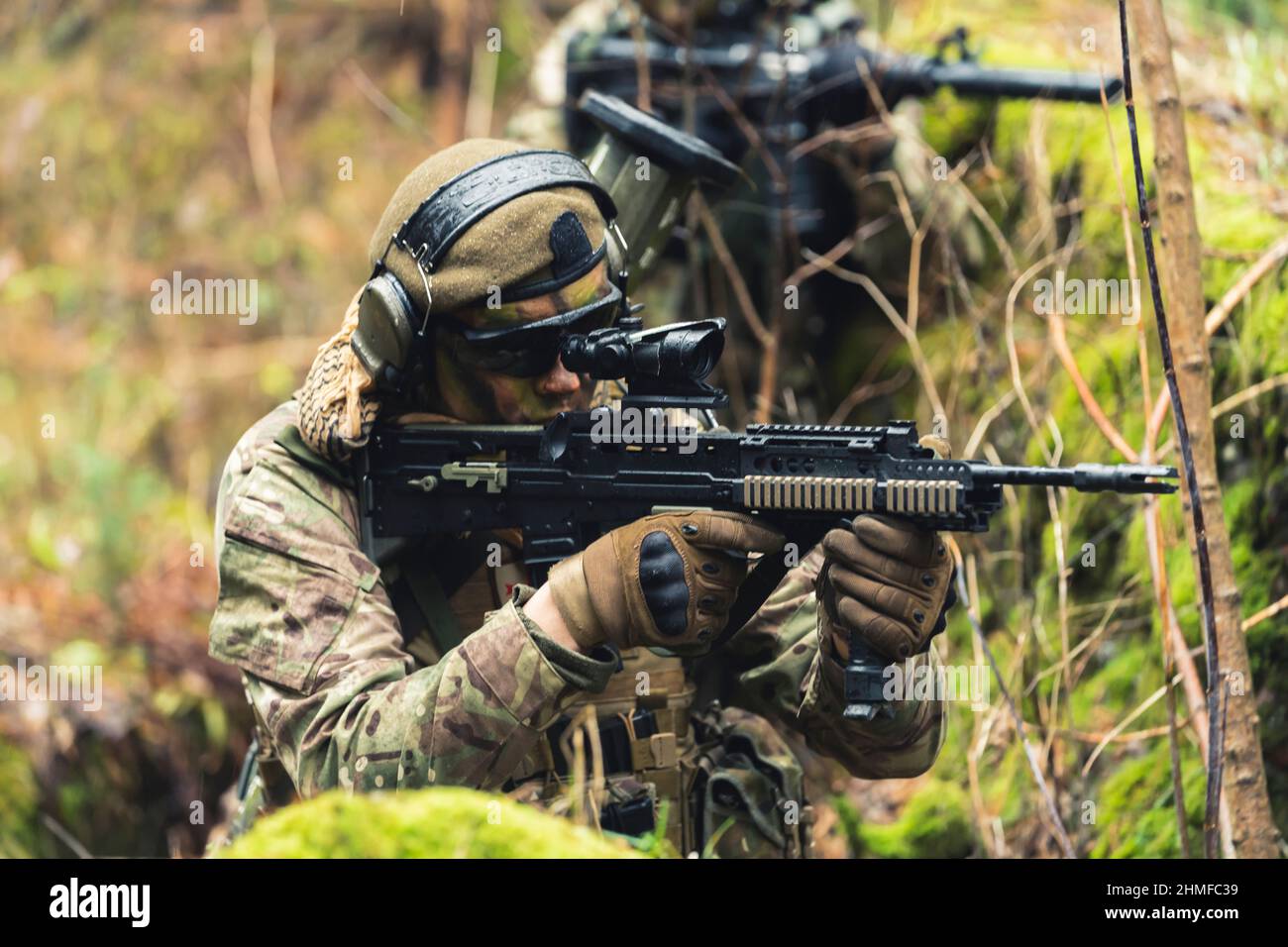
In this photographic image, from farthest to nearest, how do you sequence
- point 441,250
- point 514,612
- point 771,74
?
1. point 771,74
2. point 441,250
3. point 514,612

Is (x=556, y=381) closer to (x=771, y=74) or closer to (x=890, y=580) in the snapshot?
(x=890, y=580)

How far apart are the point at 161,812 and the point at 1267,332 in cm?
474

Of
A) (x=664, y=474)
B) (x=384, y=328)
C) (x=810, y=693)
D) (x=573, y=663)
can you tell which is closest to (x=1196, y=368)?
(x=810, y=693)

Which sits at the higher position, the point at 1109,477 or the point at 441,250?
the point at 441,250

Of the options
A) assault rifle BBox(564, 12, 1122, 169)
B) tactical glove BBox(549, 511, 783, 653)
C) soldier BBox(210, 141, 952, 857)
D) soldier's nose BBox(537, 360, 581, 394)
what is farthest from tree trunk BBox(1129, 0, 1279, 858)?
assault rifle BBox(564, 12, 1122, 169)

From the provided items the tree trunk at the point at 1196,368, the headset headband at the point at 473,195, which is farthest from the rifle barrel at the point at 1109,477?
the headset headband at the point at 473,195

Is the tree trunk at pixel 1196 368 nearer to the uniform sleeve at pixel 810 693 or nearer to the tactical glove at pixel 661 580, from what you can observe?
the uniform sleeve at pixel 810 693

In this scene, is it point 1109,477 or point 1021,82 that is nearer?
point 1109,477

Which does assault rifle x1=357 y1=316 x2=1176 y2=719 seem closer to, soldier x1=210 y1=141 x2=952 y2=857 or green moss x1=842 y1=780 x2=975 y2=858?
soldier x1=210 y1=141 x2=952 y2=857

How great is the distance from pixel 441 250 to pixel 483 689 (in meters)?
1.00

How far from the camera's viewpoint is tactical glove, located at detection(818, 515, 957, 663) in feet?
10.7

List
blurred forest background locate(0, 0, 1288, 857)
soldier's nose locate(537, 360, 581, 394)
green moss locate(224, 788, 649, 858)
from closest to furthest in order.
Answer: green moss locate(224, 788, 649, 858) → soldier's nose locate(537, 360, 581, 394) → blurred forest background locate(0, 0, 1288, 857)

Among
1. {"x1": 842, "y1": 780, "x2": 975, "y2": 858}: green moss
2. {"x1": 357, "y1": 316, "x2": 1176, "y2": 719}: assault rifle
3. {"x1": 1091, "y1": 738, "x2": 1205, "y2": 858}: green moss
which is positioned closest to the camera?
{"x1": 357, "y1": 316, "x2": 1176, "y2": 719}: assault rifle

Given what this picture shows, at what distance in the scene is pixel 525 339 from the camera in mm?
3584
